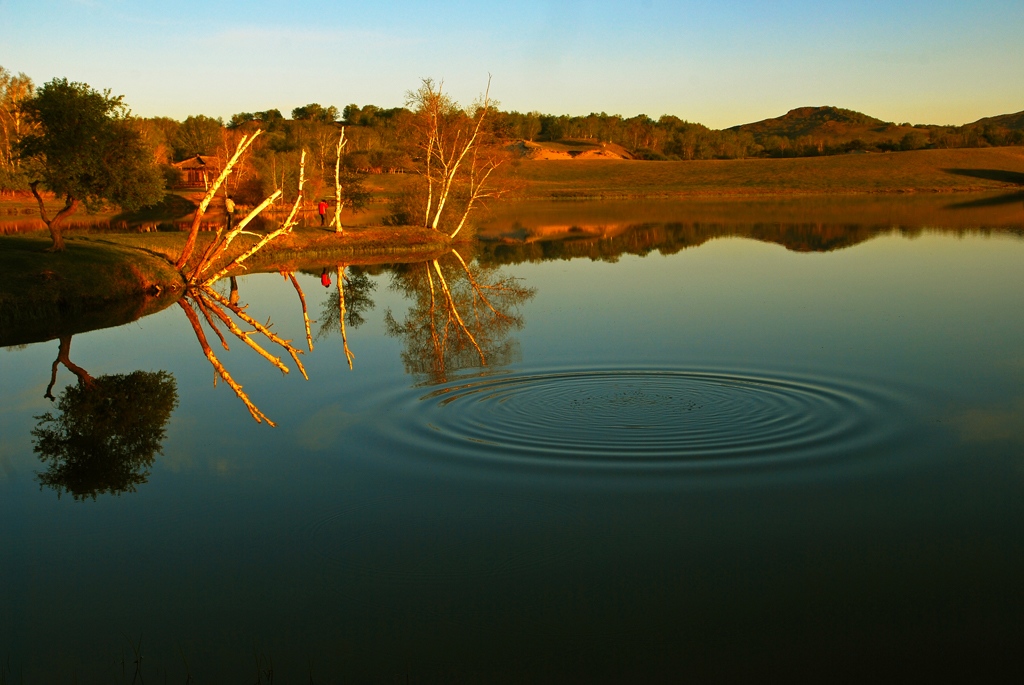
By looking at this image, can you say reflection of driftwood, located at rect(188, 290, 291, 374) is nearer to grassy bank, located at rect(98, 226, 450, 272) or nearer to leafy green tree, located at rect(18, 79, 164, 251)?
leafy green tree, located at rect(18, 79, 164, 251)

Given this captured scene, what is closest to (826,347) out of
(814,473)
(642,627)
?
(814,473)

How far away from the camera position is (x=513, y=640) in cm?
764

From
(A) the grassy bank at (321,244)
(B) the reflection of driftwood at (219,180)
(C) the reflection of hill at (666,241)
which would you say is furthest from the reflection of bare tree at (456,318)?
(C) the reflection of hill at (666,241)

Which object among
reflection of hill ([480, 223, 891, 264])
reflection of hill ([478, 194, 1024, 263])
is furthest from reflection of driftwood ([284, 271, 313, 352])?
reflection of hill ([478, 194, 1024, 263])

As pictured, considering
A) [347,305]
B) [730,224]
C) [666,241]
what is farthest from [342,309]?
[730,224]

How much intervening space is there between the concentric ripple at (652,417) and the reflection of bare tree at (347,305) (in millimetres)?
5167

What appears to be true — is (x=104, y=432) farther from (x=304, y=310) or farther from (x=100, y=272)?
(x=100, y=272)

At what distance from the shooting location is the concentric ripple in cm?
1245

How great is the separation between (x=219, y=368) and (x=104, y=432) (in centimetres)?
463

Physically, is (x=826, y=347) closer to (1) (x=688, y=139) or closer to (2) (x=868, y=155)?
(2) (x=868, y=155)

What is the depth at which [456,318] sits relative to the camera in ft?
83.4

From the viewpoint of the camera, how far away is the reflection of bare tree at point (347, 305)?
2413 centimetres

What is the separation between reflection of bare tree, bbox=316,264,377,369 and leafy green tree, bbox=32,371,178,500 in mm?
4092

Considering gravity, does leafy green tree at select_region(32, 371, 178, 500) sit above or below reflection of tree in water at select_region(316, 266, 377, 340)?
above
